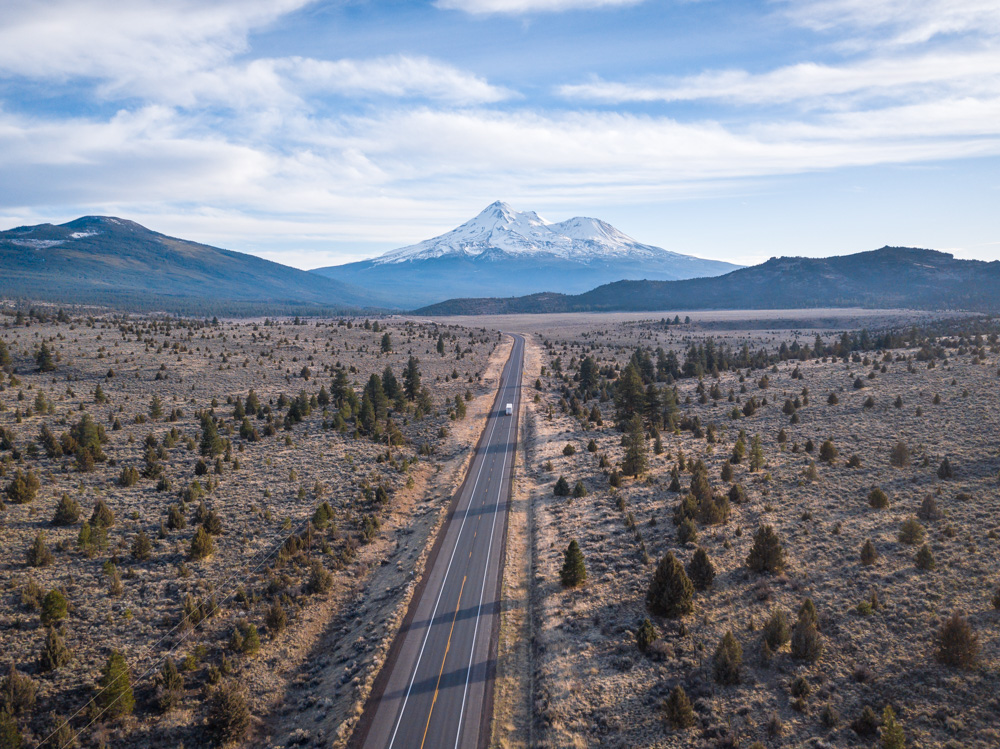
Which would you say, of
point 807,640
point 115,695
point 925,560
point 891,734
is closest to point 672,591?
point 807,640

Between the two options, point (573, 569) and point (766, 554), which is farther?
point (573, 569)

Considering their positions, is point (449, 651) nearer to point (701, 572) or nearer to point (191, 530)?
point (701, 572)

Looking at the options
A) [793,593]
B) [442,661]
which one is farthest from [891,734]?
[442,661]

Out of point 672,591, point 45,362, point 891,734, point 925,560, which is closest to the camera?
point 891,734

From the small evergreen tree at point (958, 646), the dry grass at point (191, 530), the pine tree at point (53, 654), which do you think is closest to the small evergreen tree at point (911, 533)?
the small evergreen tree at point (958, 646)

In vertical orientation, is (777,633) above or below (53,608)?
above

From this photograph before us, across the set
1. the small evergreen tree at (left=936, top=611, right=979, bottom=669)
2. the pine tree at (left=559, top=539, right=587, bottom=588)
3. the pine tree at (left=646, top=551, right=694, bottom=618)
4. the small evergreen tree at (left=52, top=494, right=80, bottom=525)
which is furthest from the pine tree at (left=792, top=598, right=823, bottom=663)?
the small evergreen tree at (left=52, top=494, right=80, bottom=525)

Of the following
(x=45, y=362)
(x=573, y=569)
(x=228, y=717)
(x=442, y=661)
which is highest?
(x=45, y=362)

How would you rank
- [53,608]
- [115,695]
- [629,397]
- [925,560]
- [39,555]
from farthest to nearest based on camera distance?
1. [629,397]
2. [39,555]
3. [925,560]
4. [53,608]
5. [115,695]
